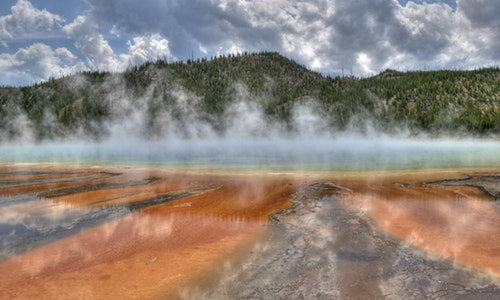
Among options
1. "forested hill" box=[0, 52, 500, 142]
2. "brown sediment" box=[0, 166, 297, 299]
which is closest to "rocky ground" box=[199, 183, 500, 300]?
"brown sediment" box=[0, 166, 297, 299]

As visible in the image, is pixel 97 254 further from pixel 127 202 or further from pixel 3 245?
pixel 127 202

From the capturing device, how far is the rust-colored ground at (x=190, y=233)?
7367mm

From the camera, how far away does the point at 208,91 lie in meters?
168

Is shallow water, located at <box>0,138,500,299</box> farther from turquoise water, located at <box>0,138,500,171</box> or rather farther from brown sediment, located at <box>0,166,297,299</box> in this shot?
turquoise water, located at <box>0,138,500,171</box>

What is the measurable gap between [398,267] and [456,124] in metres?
132

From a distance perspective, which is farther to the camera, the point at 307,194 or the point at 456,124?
the point at 456,124

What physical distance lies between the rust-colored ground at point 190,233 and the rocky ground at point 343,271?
0.53 m

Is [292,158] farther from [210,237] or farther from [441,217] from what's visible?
[210,237]

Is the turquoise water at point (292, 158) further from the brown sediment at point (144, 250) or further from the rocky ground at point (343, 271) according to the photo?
the rocky ground at point (343, 271)

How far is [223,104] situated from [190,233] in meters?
147

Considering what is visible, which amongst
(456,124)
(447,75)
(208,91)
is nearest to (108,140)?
(208,91)

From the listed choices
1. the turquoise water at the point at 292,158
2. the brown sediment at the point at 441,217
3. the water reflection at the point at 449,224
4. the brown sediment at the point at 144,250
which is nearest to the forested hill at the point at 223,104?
the turquoise water at the point at 292,158

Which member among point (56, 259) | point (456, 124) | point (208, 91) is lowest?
point (56, 259)

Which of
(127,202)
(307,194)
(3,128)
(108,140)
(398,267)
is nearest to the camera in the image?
(398,267)
